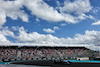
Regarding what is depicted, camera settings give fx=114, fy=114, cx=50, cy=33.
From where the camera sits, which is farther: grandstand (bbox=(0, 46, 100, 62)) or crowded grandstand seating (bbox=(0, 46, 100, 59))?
crowded grandstand seating (bbox=(0, 46, 100, 59))

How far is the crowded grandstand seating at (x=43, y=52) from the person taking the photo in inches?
1856

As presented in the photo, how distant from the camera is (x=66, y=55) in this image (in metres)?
52.0

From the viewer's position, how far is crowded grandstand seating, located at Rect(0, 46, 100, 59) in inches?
1856

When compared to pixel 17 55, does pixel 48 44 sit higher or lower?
higher

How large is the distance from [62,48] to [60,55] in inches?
189

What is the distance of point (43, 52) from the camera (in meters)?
51.5

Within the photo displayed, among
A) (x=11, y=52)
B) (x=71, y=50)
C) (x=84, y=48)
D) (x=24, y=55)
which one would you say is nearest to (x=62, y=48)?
(x=71, y=50)

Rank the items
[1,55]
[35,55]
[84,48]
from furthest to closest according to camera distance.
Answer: [84,48] → [35,55] → [1,55]

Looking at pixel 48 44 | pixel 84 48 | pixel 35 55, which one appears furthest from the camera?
pixel 84 48

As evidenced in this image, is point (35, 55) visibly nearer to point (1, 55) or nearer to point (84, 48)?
point (1, 55)

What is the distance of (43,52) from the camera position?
5150 centimetres

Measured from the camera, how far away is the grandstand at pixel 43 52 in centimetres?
4680

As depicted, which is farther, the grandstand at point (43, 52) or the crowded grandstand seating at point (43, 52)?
the crowded grandstand seating at point (43, 52)

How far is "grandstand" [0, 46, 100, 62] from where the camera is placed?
46.8m
